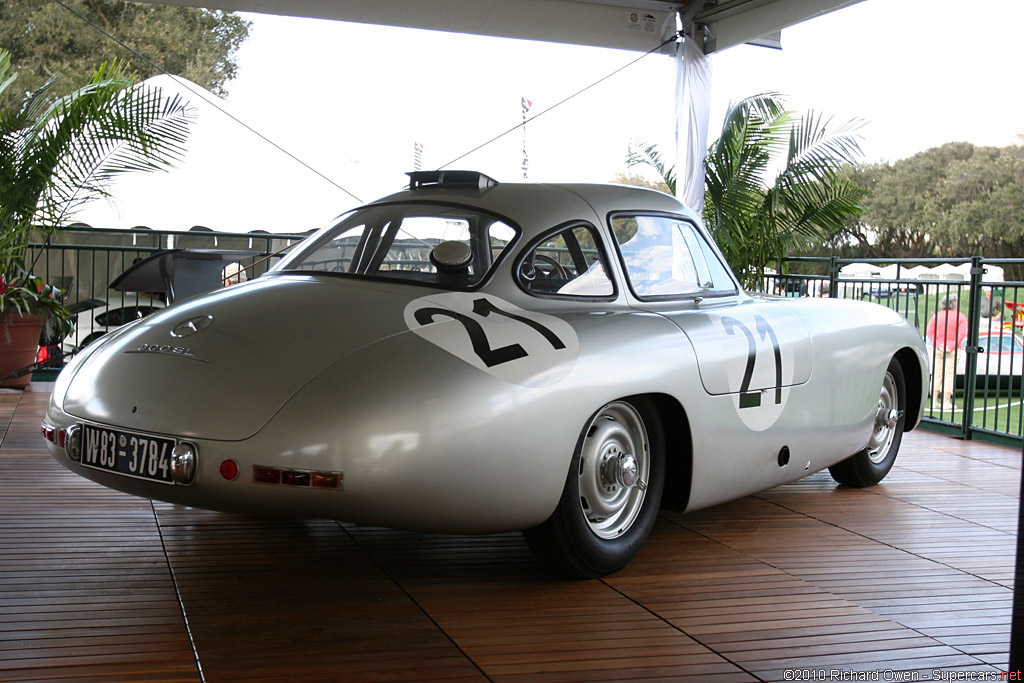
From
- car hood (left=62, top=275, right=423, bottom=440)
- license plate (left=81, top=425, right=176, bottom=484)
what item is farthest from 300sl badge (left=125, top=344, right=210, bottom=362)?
license plate (left=81, top=425, right=176, bottom=484)

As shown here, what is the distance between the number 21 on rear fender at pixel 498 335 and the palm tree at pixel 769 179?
22.4ft

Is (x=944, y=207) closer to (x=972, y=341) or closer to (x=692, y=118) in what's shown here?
(x=692, y=118)

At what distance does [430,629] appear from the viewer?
308 centimetres

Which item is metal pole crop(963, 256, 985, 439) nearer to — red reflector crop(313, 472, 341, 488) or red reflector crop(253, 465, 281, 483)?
red reflector crop(313, 472, 341, 488)

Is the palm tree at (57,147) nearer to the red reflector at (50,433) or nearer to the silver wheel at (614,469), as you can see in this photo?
the red reflector at (50,433)

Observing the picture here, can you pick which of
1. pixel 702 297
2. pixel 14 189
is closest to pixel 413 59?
pixel 14 189

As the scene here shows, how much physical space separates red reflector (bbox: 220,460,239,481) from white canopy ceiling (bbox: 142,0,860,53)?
21.6ft

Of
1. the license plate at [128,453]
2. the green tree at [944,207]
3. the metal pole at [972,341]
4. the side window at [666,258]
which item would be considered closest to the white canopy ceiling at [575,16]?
the metal pole at [972,341]

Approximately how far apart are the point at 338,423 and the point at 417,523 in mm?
429

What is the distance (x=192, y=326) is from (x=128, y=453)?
21.5 inches

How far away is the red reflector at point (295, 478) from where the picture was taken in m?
2.96

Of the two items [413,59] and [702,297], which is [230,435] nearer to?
[702,297]

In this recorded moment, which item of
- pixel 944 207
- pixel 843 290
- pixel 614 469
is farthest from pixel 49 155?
pixel 944 207

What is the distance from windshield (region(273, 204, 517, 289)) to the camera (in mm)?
3725
